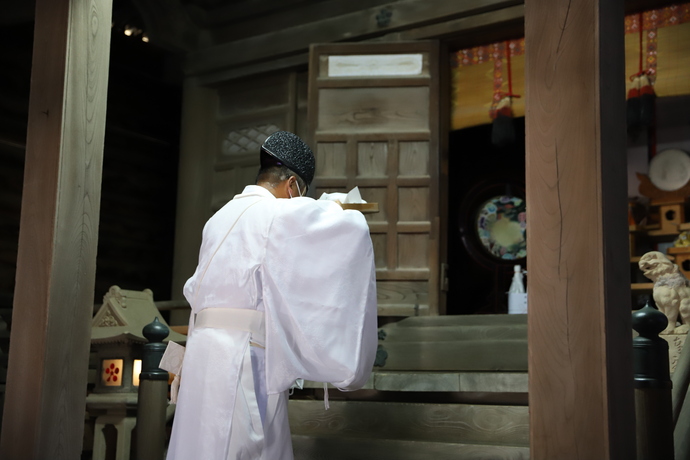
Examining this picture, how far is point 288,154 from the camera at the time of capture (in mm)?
2979

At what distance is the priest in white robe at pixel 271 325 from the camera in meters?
2.65

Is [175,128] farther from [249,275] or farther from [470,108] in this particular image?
[249,275]

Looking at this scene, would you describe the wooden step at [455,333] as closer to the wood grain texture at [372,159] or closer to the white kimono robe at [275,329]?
the wood grain texture at [372,159]

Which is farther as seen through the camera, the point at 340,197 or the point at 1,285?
the point at 1,285

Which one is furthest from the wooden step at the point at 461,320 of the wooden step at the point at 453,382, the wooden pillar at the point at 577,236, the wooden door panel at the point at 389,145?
the wooden pillar at the point at 577,236

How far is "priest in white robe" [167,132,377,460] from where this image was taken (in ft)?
8.68

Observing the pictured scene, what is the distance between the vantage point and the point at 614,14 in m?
2.33

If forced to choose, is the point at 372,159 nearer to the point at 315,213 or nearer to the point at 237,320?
the point at 315,213

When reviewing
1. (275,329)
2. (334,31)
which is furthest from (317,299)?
(334,31)

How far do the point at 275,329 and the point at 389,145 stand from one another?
3.57m

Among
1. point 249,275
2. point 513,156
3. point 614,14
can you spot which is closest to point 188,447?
point 249,275

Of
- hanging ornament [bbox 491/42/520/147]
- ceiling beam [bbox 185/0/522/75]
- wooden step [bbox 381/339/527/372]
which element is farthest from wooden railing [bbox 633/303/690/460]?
hanging ornament [bbox 491/42/520/147]

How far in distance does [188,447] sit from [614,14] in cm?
192

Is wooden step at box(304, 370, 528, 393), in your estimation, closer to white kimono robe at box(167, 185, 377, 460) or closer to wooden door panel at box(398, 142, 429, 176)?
white kimono robe at box(167, 185, 377, 460)
